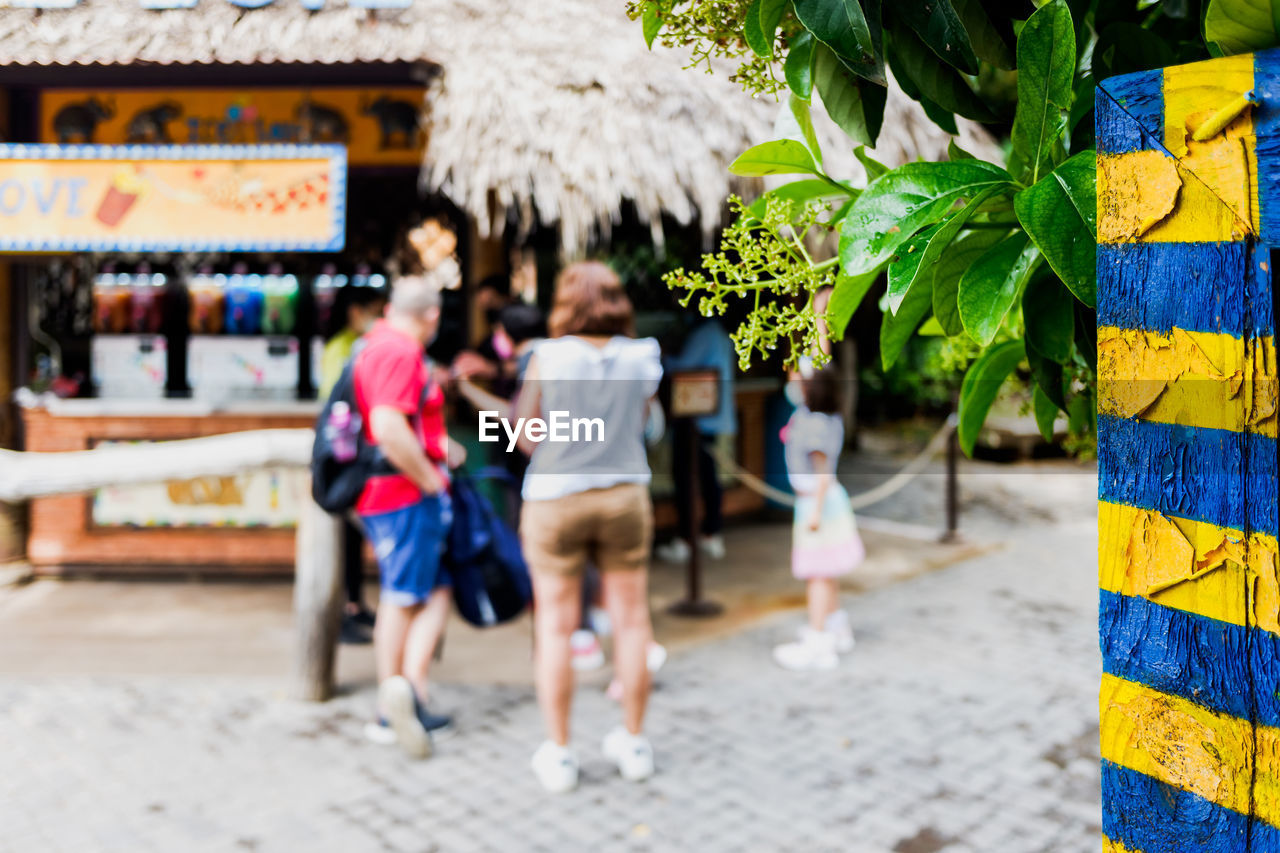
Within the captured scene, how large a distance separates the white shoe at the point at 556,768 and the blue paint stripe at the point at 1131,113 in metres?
2.83

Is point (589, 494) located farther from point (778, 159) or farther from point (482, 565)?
point (778, 159)

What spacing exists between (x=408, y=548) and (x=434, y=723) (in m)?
0.65

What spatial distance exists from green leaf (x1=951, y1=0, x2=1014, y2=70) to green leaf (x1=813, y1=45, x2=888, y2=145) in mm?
98

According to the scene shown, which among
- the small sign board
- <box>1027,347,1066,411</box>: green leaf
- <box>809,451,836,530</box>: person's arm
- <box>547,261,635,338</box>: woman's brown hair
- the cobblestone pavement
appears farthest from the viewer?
the small sign board

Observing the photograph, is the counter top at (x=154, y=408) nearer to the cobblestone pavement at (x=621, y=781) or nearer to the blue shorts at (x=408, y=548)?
the cobblestone pavement at (x=621, y=781)

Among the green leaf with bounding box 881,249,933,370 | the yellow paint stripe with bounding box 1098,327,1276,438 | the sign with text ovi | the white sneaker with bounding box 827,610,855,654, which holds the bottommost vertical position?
the white sneaker with bounding box 827,610,855,654

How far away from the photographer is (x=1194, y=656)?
0.80 meters

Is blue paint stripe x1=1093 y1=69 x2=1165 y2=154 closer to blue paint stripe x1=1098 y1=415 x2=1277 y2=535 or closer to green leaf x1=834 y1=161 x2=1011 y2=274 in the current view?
green leaf x1=834 y1=161 x2=1011 y2=274

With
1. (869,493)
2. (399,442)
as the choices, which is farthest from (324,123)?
(869,493)

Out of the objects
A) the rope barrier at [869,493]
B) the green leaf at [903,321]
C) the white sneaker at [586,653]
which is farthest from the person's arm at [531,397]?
the rope barrier at [869,493]

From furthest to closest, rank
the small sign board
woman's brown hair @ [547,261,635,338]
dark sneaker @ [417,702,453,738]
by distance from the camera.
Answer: the small sign board < dark sneaker @ [417,702,453,738] < woman's brown hair @ [547,261,635,338]

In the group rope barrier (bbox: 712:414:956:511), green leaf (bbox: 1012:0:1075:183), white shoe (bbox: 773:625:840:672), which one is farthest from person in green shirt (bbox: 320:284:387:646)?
green leaf (bbox: 1012:0:1075:183)

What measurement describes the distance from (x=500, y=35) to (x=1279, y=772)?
4879 millimetres

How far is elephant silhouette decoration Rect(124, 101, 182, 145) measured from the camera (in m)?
5.85
